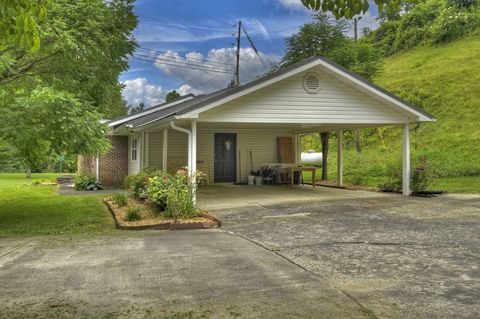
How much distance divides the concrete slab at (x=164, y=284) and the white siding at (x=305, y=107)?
5.49 metres

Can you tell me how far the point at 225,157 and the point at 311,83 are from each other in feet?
23.4

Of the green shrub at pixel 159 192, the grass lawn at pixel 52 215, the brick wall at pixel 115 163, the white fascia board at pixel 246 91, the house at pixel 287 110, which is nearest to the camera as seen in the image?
the grass lawn at pixel 52 215

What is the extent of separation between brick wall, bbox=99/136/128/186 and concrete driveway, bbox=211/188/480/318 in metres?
10.2

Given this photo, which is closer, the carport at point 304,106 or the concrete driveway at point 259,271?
the concrete driveway at point 259,271

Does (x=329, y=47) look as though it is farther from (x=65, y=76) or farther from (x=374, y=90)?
(x=65, y=76)

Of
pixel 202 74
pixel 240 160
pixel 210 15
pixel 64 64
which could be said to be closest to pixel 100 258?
pixel 210 15

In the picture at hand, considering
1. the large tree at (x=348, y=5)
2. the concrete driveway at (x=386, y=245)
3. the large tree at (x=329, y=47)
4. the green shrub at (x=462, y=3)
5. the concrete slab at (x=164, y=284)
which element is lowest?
the concrete slab at (x=164, y=284)

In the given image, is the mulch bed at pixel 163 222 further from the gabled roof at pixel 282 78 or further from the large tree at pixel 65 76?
the gabled roof at pixel 282 78

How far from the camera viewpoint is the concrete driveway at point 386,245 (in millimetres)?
4398

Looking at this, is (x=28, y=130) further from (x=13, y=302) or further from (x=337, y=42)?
(x=337, y=42)

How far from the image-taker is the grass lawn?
9680 mm

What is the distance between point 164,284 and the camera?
4977mm

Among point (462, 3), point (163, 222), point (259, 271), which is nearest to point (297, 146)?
point (163, 222)

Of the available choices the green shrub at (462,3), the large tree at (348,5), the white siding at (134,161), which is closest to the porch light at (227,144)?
the white siding at (134,161)
